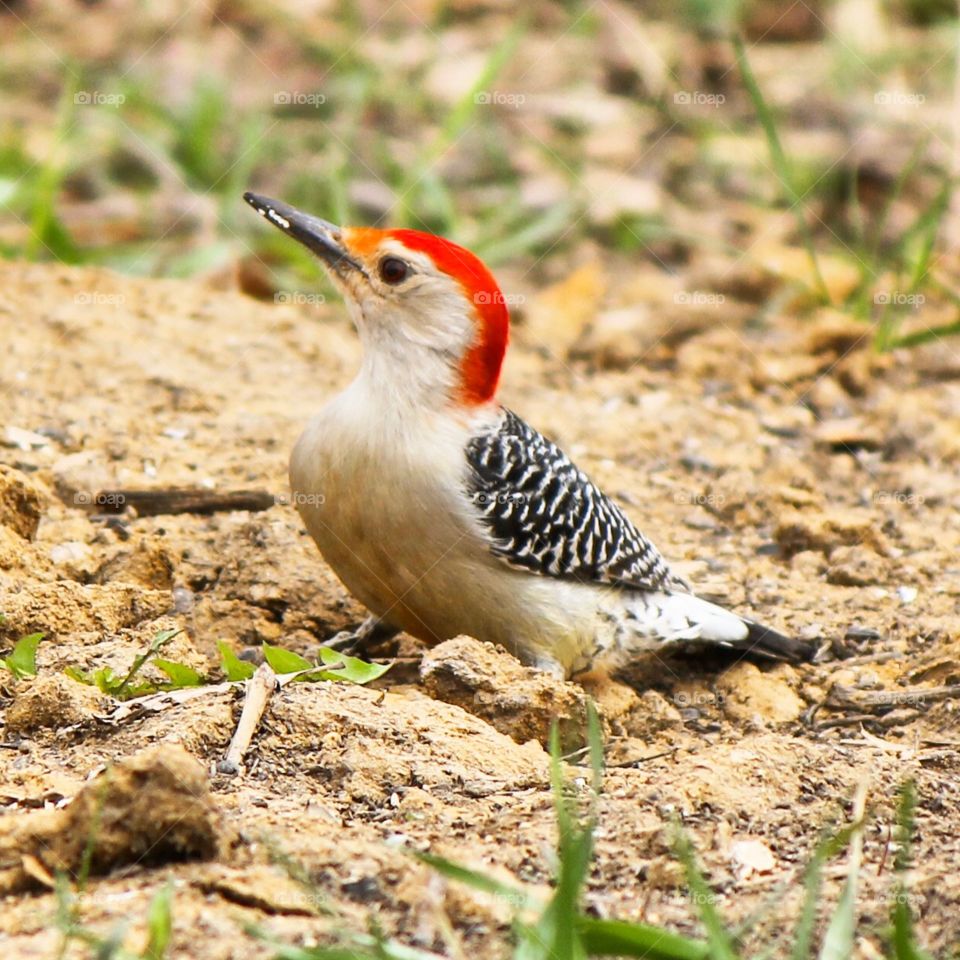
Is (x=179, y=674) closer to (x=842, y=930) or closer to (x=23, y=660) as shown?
(x=23, y=660)

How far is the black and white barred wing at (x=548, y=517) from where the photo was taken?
5.42 metres

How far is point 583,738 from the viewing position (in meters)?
4.92

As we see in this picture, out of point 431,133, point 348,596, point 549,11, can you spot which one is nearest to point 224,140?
point 431,133

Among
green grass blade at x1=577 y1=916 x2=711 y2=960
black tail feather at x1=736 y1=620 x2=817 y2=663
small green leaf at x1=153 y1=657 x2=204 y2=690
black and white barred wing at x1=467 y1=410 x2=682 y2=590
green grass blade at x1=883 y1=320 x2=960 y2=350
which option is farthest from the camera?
green grass blade at x1=883 y1=320 x2=960 y2=350

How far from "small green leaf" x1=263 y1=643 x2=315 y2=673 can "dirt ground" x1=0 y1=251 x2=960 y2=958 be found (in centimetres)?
18

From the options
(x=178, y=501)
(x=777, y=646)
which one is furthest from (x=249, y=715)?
(x=777, y=646)

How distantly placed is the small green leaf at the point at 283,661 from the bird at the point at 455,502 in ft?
1.87

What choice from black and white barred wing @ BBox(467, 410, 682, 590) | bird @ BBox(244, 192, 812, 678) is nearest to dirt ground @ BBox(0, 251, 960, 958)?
bird @ BBox(244, 192, 812, 678)

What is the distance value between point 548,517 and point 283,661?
1.25 metres

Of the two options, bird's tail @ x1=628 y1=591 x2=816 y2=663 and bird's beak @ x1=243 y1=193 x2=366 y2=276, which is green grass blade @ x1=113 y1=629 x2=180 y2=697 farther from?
bird's tail @ x1=628 y1=591 x2=816 y2=663

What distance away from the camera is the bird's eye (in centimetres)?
557

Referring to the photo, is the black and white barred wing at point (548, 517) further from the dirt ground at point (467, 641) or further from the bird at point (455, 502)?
the dirt ground at point (467, 641)

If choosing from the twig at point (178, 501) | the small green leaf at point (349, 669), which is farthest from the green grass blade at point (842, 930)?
the twig at point (178, 501)

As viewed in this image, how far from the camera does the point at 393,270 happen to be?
18.4ft
